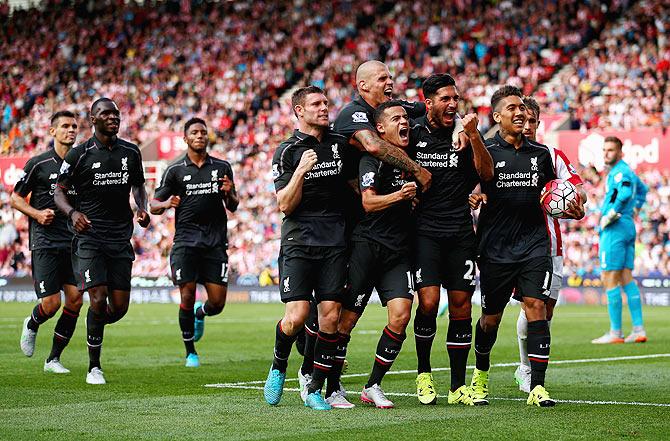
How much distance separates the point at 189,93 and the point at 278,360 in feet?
106

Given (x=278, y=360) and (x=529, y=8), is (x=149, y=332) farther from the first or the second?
(x=529, y=8)

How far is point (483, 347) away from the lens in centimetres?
915

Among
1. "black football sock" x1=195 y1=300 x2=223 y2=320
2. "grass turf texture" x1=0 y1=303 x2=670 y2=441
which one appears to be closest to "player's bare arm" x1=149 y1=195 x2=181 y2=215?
"black football sock" x1=195 y1=300 x2=223 y2=320

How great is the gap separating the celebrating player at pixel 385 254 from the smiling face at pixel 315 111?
16.2 inches

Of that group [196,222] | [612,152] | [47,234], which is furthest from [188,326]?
[612,152]

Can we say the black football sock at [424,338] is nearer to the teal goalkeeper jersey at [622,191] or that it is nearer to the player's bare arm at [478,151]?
the player's bare arm at [478,151]

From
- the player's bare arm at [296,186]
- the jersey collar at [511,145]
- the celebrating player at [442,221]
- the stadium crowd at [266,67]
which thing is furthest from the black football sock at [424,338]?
the stadium crowd at [266,67]

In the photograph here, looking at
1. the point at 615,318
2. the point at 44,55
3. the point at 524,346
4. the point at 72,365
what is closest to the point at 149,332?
the point at 72,365

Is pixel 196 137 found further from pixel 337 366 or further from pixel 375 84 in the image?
pixel 337 366

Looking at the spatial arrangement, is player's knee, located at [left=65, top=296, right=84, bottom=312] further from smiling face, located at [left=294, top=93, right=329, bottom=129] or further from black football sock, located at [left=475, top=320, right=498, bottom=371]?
black football sock, located at [left=475, top=320, right=498, bottom=371]

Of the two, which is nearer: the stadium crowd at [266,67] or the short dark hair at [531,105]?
the short dark hair at [531,105]

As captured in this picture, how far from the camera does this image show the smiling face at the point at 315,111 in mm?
8578

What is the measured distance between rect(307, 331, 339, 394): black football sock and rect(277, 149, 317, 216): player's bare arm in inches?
39.0

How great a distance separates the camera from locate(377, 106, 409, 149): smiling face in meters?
8.68
